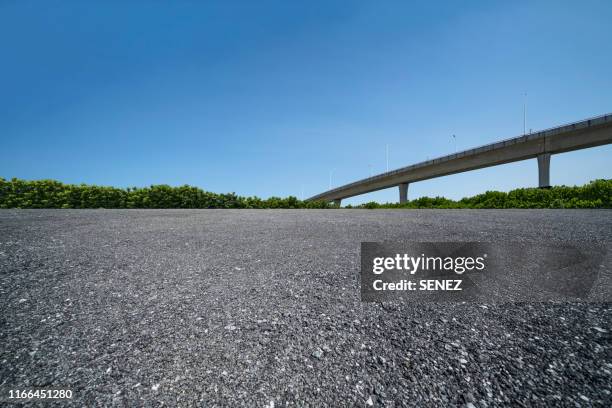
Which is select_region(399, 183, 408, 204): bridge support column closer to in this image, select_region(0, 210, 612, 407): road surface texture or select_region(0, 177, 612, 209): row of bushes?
select_region(0, 177, 612, 209): row of bushes

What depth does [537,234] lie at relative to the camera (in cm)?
488

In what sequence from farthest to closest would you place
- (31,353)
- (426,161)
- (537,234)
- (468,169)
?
(426,161) < (468,169) < (537,234) < (31,353)

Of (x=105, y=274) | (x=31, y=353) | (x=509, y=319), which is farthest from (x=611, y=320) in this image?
(x=105, y=274)

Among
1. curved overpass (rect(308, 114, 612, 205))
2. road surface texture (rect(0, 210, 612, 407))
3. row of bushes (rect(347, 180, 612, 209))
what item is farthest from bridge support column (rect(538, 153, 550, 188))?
road surface texture (rect(0, 210, 612, 407))

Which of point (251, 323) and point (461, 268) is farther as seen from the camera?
point (461, 268)

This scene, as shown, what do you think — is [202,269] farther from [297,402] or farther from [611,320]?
[611,320]

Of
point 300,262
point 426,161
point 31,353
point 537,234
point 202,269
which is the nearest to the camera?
point 31,353

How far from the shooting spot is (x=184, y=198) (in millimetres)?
16141

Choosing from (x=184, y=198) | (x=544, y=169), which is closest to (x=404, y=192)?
(x=544, y=169)

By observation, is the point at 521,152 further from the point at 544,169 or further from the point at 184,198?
the point at 184,198

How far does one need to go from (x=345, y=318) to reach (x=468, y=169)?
31686mm

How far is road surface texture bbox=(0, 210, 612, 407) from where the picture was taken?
1515 millimetres

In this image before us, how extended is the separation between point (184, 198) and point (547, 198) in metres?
20.7

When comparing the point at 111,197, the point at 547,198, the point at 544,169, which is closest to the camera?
the point at 547,198
